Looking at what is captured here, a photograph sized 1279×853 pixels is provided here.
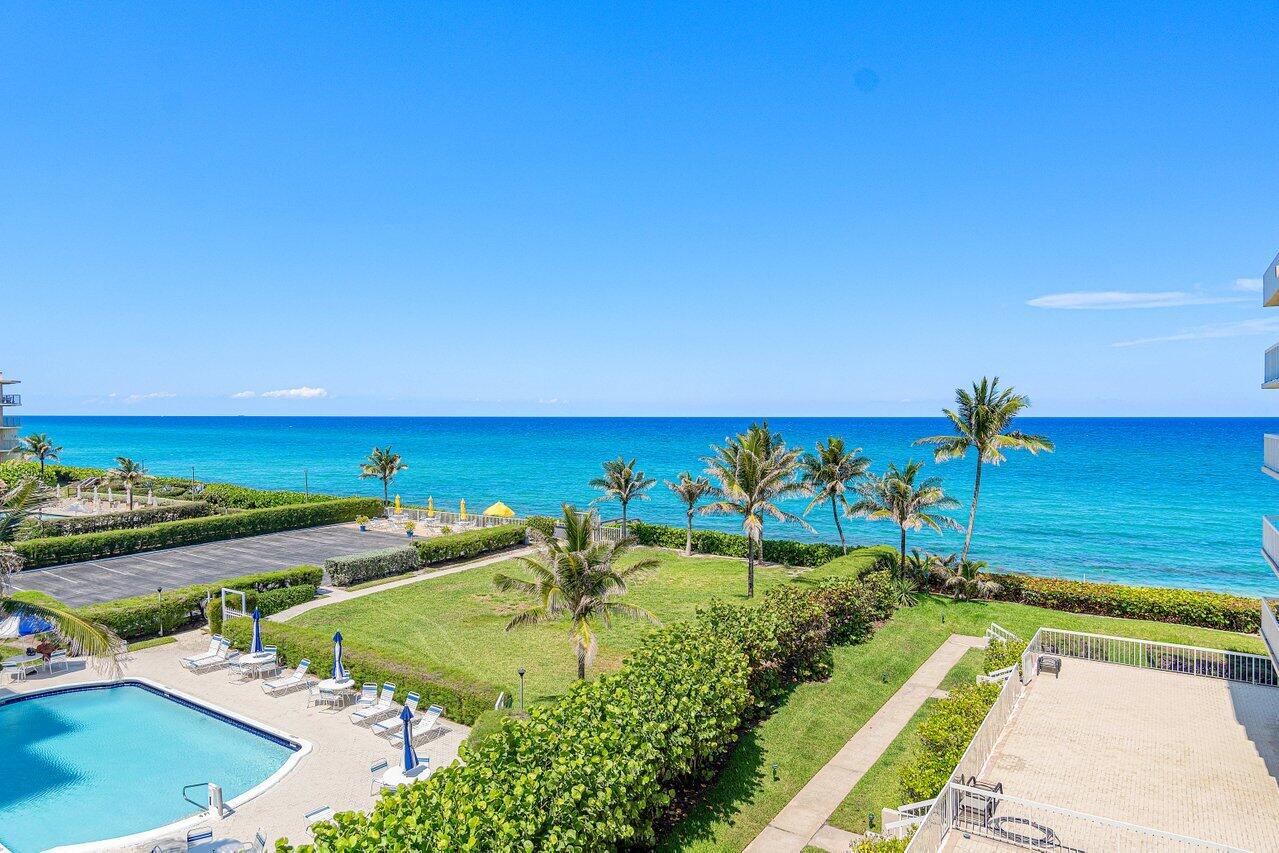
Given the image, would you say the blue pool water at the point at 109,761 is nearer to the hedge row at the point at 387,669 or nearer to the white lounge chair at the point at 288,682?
the white lounge chair at the point at 288,682

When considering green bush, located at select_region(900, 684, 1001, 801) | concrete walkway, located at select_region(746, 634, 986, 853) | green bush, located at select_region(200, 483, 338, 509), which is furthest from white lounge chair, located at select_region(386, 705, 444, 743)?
green bush, located at select_region(200, 483, 338, 509)

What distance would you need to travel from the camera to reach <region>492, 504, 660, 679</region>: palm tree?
1661cm

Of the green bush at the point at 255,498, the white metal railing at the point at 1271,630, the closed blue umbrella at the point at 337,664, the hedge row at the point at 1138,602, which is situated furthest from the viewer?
the green bush at the point at 255,498

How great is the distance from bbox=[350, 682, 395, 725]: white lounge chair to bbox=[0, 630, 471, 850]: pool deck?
26cm

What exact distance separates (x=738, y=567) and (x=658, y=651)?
2017cm

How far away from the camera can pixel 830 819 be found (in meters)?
13.4

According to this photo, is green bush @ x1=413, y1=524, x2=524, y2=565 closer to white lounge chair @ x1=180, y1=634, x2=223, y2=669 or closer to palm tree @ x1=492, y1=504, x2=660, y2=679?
white lounge chair @ x1=180, y1=634, x2=223, y2=669

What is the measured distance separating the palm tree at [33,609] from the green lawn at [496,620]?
8763mm

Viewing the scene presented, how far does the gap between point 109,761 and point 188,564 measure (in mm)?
19006

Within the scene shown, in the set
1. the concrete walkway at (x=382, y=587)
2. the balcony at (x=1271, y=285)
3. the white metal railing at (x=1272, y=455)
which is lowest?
the concrete walkway at (x=382, y=587)

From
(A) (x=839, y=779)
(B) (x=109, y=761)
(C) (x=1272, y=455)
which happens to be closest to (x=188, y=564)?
(B) (x=109, y=761)

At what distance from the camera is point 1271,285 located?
49.3ft

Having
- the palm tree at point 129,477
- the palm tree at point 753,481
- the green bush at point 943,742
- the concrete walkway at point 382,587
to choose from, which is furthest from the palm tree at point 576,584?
the palm tree at point 129,477

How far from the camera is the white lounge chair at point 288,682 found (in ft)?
62.6
